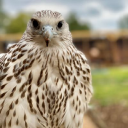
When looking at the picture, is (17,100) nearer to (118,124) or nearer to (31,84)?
(31,84)

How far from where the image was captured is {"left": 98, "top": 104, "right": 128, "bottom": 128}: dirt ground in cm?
521

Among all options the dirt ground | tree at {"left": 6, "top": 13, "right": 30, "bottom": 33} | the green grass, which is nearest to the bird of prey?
the dirt ground

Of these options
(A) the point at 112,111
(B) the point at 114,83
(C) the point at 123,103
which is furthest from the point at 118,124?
(B) the point at 114,83

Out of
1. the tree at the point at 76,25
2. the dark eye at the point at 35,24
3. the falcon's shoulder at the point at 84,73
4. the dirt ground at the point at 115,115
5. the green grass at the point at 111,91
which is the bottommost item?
the dirt ground at the point at 115,115

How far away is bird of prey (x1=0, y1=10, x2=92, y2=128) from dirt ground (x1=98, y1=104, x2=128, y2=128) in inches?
136

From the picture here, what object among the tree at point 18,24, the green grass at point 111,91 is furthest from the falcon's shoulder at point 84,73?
the tree at point 18,24

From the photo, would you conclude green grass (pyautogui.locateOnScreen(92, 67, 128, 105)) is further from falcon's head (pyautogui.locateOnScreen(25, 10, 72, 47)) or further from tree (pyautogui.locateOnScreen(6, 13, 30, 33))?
tree (pyautogui.locateOnScreen(6, 13, 30, 33))

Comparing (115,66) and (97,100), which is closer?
(97,100)

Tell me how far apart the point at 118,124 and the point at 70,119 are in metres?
3.51

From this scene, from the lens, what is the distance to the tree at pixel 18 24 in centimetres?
1928

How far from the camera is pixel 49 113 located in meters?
1.82

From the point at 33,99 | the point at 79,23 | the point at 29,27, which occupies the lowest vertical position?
the point at 33,99

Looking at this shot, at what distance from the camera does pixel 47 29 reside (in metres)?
1.58

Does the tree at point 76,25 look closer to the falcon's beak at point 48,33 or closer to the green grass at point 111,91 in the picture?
the green grass at point 111,91
